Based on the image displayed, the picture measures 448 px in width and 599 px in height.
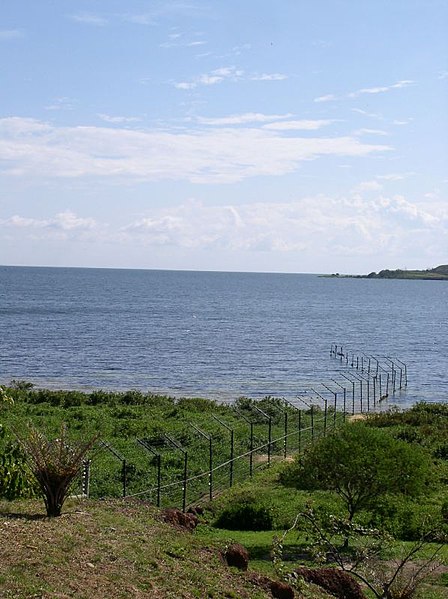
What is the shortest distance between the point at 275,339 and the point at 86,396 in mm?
59317

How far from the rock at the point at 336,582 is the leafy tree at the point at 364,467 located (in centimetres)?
618

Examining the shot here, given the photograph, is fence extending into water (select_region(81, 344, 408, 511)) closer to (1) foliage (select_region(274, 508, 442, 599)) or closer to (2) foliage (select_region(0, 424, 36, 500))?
(2) foliage (select_region(0, 424, 36, 500))

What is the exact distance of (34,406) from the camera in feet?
157

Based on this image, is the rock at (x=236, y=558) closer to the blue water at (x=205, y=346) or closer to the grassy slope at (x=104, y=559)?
the grassy slope at (x=104, y=559)

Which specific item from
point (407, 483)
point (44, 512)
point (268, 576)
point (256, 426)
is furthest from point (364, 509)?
point (256, 426)

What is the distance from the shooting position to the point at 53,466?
16.1 m

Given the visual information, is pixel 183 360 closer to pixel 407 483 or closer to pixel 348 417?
pixel 348 417

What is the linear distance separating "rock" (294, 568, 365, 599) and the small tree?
550cm

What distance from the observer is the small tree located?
16.1 metres

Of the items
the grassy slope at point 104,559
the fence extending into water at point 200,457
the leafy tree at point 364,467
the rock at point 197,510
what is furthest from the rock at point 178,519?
the rock at point 197,510

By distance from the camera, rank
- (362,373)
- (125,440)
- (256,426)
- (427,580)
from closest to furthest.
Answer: (427,580)
(125,440)
(256,426)
(362,373)

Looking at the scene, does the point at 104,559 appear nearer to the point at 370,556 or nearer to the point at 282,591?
the point at 282,591

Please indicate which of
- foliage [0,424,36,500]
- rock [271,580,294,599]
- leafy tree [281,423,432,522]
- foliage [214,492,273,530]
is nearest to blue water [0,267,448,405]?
foliage [214,492,273,530]

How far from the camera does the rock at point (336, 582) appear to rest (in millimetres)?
16234
